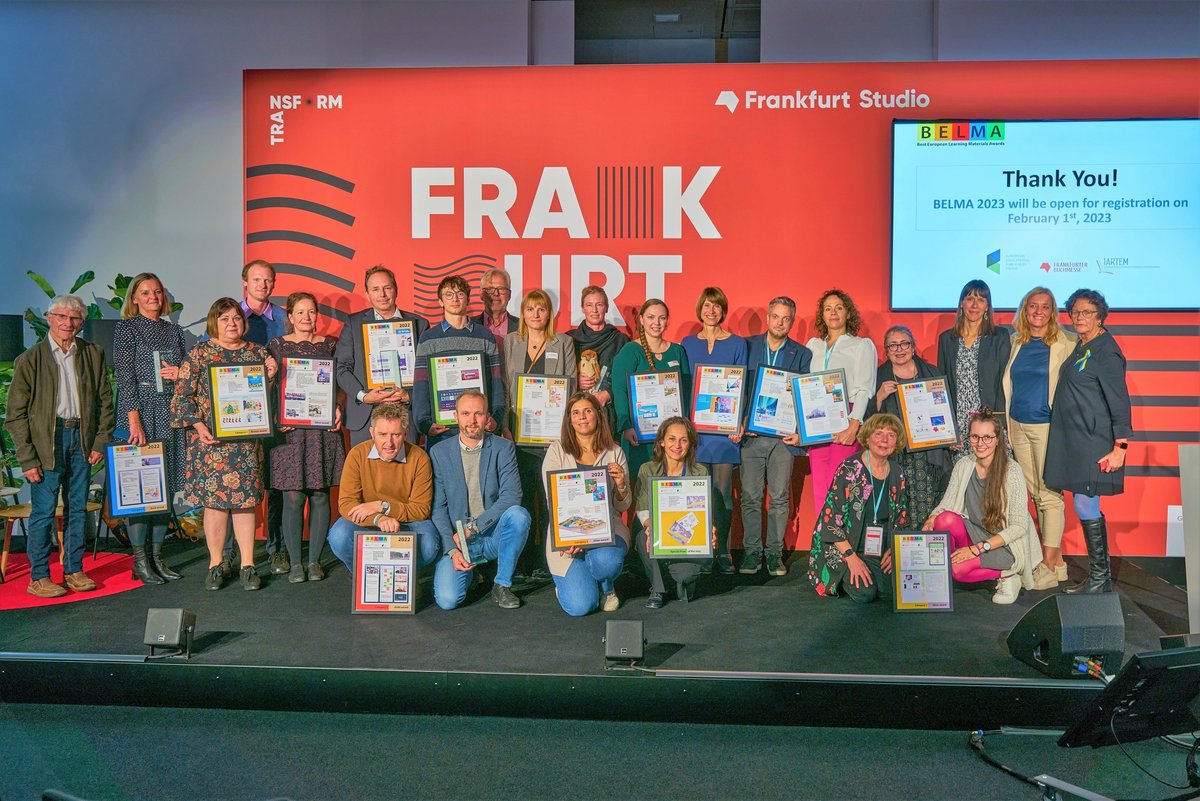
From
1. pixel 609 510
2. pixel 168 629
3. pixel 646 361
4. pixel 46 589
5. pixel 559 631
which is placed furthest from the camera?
pixel 646 361

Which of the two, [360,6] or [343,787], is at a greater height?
[360,6]

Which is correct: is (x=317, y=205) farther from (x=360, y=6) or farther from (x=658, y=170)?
(x=658, y=170)

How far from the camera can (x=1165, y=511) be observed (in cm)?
586

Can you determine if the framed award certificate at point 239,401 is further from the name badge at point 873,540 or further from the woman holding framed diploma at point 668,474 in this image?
the name badge at point 873,540

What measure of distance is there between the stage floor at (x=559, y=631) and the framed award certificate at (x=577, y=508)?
1.23ft

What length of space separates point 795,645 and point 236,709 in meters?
2.24

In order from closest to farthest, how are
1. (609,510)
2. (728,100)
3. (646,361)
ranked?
(609,510), (646,361), (728,100)

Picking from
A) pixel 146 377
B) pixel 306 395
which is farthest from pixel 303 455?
pixel 146 377

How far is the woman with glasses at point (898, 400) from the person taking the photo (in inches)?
196

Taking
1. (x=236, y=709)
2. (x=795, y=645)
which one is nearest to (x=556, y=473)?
(x=795, y=645)

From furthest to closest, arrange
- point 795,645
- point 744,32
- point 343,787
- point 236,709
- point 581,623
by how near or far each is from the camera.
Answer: point 744,32 → point 581,623 → point 795,645 → point 236,709 → point 343,787

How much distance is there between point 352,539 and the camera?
4375mm

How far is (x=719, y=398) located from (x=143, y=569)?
126 inches

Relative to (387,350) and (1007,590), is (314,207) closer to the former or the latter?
(387,350)
